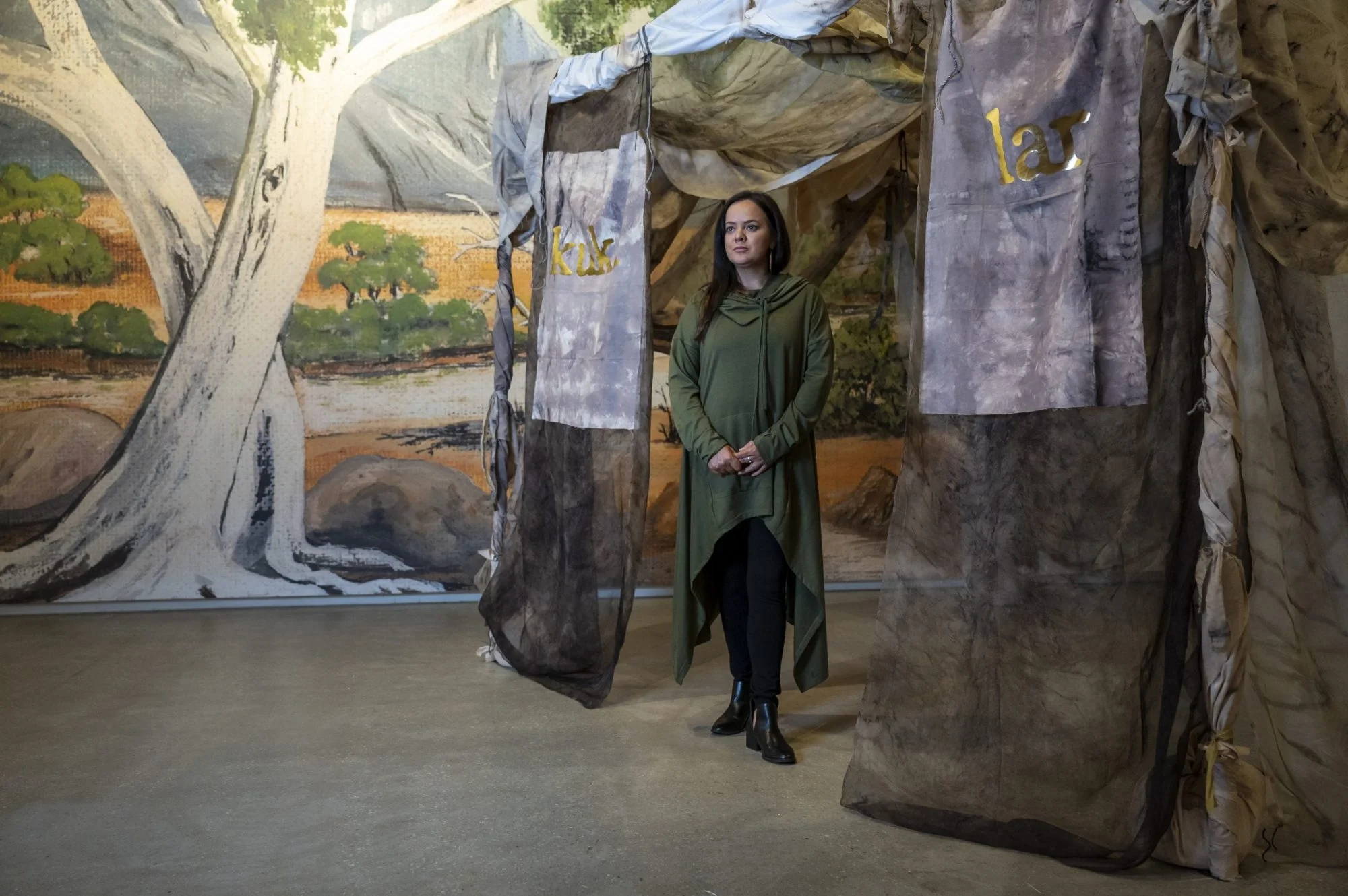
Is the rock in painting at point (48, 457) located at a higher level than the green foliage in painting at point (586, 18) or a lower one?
lower

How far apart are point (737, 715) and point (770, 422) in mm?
839

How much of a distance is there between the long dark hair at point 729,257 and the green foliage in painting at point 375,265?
2495 millimetres

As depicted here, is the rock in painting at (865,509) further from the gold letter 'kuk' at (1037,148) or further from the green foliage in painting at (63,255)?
the green foliage in painting at (63,255)

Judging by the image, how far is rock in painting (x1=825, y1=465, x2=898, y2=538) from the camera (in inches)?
211

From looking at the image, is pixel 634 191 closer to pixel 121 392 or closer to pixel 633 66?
pixel 633 66

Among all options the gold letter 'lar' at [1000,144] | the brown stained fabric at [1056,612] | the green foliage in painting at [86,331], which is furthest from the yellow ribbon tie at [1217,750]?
the green foliage in painting at [86,331]

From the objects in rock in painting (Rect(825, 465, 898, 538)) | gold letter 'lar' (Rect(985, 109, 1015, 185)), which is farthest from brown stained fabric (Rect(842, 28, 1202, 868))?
rock in painting (Rect(825, 465, 898, 538))

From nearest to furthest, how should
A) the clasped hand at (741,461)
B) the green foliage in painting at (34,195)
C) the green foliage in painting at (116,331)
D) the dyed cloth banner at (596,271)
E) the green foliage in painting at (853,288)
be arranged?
the clasped hand at (741,461)
the dyed cloth banner at (596,271)
the green foliage in painting at (34,195)
the green foliage in painting at (116,331)
the green foliage in painting at (853,288)

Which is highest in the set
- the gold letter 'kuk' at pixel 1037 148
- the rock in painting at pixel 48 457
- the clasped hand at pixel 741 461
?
the gold letter 'kuk' at pixel 1037 148

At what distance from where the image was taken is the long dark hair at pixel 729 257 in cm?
287

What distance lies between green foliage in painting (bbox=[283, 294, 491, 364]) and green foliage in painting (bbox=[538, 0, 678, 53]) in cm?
130

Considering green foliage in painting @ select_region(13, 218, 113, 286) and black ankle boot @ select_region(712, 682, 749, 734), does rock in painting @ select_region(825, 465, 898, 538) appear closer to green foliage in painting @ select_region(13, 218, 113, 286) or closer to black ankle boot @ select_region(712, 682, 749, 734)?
black ankle boot @ select_region(712, 682, 749, 734)

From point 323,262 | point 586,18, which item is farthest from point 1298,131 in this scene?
point 323,262

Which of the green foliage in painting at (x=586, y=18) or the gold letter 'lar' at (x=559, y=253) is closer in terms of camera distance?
the gold letter 'lar' at (x=559, y=253)
